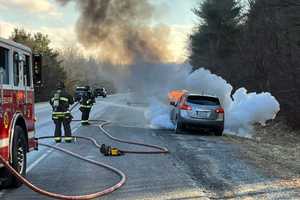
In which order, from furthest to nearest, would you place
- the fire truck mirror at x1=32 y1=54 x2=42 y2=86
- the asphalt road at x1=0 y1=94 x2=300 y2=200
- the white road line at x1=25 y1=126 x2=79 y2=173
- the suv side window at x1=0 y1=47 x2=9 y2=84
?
the white road line at x1=25 y1=126 x2=79 y2=173 < the fire truck mirror at x1=32 y1=54 x2=42 y2=86 < the asphalt road at x1=0 y1=94 x2=300 y2=200 < the suv side window at x1=0 y1=47 x2=9 y2=84

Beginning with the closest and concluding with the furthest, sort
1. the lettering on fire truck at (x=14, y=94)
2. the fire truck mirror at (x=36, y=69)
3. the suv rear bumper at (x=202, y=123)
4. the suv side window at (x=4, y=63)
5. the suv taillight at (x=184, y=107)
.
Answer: the lettering on fire truck at (x=14, y=94), the suv side window at (x=4, y=63), the fire truck mirror at (x=36, y=69), the suv rear bumper at (x=202, y=123), the suv taillight at (x=184, y=107)

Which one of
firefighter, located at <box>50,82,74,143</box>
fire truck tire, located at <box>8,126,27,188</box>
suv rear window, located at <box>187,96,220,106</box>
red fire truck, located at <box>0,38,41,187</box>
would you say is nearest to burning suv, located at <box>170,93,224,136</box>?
suv rear window, located at <box>187,96,220,106</box>

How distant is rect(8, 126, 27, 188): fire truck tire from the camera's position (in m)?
8.41

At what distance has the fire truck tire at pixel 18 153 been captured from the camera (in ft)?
27.6

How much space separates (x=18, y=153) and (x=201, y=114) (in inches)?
467

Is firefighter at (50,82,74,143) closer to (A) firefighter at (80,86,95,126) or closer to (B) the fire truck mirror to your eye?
(B) the fire truck mirror

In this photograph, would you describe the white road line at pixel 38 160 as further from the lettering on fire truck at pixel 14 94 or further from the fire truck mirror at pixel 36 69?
the fire truck mirror at pixel 36 69

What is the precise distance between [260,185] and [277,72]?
→ 18051 mm

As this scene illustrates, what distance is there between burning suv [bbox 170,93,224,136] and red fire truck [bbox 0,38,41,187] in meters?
10.5

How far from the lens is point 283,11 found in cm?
2741

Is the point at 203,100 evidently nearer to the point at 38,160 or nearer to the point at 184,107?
the point at 184,107

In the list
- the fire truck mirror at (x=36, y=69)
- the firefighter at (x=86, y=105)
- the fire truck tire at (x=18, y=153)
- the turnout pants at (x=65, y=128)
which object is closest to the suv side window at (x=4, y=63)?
the fire truck tire at (x=18, y=153)

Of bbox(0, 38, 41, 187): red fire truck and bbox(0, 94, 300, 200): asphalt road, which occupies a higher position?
bbox(0, 38, 41, 187): red fire truck

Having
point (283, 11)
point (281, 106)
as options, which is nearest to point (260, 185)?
point (281, 106)
